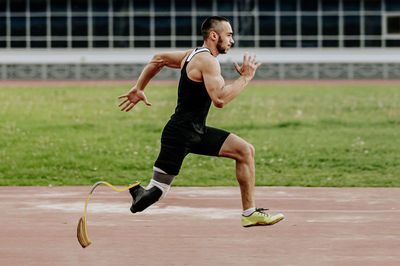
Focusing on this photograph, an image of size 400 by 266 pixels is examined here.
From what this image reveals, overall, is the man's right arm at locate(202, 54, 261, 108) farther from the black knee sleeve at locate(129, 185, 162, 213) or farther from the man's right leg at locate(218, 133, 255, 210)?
the black knee sleeve at locate(129, 185, 162, 213)

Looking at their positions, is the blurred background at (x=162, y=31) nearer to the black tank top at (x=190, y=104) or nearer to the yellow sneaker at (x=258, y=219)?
the yellow sneaker at (x=258, y=219)

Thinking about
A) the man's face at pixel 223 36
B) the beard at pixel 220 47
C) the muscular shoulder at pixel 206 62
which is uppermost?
the man's face at pixel 223 36

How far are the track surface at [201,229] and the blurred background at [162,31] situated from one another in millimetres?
33777

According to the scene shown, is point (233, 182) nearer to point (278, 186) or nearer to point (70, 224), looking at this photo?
point (278, 186)

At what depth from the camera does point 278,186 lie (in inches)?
485

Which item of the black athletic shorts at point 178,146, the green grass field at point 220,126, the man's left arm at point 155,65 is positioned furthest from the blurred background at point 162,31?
the black athletic shorts at point 178,146

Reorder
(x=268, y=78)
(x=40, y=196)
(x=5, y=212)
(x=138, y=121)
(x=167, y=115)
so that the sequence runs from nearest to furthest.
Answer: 1. (x=5, y=212)
2. (x=40, y=196)
3. (x=138, y=121)
4. (x=167, y=115)
5. (x=268, y=78)

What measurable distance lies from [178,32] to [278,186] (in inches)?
1335

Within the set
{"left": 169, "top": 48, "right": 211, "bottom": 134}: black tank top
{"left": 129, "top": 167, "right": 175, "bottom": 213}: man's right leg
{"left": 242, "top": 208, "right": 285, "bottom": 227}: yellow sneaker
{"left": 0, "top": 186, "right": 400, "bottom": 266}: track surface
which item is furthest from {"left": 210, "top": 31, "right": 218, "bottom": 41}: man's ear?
{"left": 0, "top": 186, "right": 400, "bottom": 266}: track surface

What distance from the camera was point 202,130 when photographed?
7848 mm

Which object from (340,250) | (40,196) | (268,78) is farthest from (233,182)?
(268,78)

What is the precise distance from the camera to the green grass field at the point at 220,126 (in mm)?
13727

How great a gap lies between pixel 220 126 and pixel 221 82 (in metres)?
12.5

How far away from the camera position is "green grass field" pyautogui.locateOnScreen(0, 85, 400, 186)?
1373 centimetres
